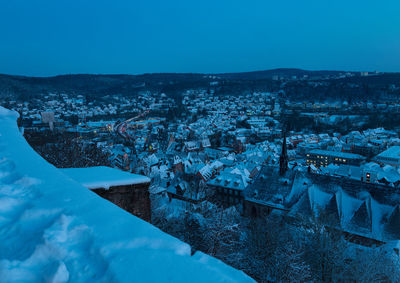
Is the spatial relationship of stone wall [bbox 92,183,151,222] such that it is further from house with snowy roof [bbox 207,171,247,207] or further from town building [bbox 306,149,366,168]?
town building [bbox 306,149,366,168]

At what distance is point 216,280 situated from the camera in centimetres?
128

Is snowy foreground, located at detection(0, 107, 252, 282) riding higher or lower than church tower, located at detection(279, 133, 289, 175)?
higher

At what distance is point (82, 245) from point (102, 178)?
263cm

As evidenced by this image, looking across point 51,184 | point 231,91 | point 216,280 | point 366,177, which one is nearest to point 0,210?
point 51,184

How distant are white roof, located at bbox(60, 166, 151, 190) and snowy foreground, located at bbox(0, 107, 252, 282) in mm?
1750

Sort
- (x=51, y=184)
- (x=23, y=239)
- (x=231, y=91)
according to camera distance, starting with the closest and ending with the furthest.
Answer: (x=23, y=239) → (x=51, y=184) → (x=231, y=91)

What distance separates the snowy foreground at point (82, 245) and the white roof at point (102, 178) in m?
1.75

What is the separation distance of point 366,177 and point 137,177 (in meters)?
31.3

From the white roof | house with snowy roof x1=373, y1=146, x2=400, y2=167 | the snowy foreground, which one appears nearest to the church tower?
the white roof

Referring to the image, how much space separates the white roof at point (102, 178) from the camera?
3.86m

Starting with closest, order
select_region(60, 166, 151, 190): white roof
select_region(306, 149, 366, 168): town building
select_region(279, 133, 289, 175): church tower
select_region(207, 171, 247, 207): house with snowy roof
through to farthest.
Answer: select_region(60, 166, 151, 190): white roof, select_region(279, 133, 289, 175): church tower, select_region(207, 171, 247, 207): house with snowy roof, select_region(306, 149, 366, 168): town building

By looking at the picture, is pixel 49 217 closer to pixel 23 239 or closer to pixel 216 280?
pixel 23 239

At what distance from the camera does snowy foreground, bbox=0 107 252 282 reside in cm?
131

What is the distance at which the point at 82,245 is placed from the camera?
1.52m
